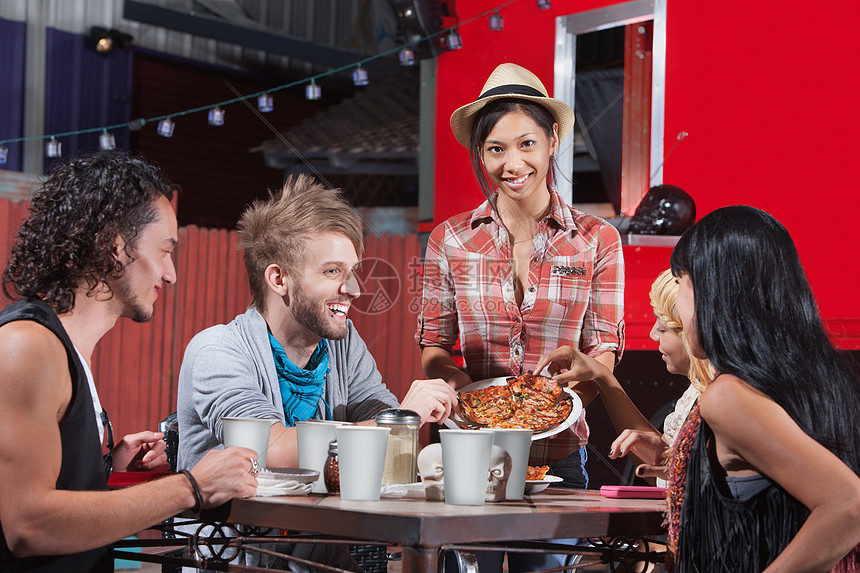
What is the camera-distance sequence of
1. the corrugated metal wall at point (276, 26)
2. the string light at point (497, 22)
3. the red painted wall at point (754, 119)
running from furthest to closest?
the corrugated metal wall at point (276, 26) < the string light at point (497, 22) < the red painted wall at point (754, 119)

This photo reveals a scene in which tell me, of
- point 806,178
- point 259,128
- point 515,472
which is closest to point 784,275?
point 515,472

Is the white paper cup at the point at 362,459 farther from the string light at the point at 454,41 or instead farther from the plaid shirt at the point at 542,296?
the string light at the point at 454,41

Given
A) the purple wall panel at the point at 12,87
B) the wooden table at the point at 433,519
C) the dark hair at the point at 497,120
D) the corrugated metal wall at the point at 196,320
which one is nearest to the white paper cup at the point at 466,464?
the wooden table at the point at 433,519

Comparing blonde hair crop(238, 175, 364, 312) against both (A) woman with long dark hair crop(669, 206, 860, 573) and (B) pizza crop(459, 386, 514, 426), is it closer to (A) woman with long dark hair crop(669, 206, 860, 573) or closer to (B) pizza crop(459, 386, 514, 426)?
(B) pizza crop(459, 386, 514, 426)

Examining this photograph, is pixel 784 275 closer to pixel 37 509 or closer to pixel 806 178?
pixel 37 509

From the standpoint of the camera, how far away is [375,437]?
4.99 feet

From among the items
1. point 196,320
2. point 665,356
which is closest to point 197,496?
point 665,356

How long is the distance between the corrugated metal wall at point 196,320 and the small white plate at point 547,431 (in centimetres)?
442

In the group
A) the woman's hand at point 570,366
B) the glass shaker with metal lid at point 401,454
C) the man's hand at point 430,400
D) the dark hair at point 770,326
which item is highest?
the dark hair at point 770,326

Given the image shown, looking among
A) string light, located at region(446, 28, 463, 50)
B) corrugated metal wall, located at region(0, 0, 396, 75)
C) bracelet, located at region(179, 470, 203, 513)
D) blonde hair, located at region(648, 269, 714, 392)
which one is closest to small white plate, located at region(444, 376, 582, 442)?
blonde hair, located at region(648, 269, 714, 392)

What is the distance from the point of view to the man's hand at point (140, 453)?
203cm

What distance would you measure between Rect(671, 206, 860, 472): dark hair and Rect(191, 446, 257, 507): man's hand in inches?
31.9

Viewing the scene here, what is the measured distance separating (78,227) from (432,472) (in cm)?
78

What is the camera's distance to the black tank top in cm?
149
